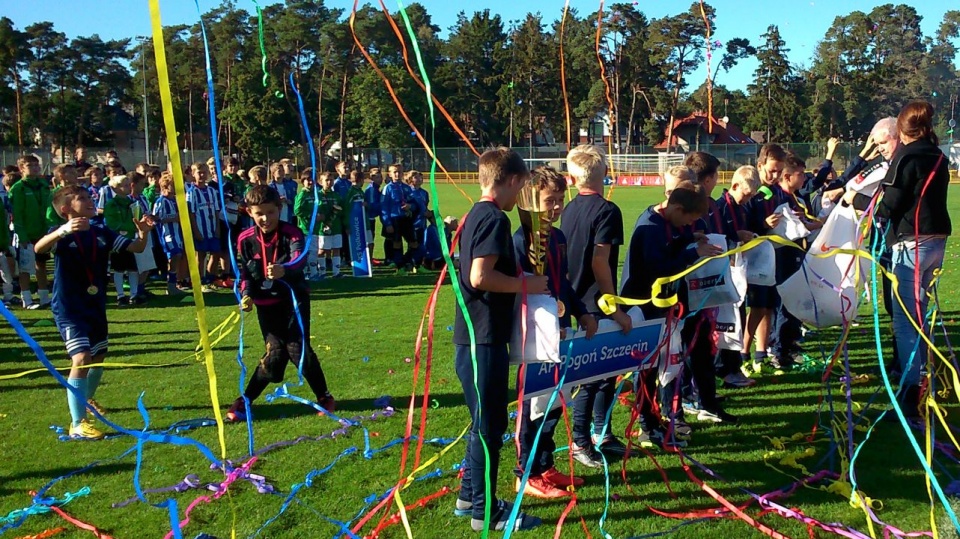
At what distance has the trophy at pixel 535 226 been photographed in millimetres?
3844

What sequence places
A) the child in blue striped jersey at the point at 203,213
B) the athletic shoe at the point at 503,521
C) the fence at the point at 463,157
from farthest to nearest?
1. the fence at the point at 463,157
2. the child in blue striped jersey at the point at 203,213
3. the athletic shoe at the point at 503,521

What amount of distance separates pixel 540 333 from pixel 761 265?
9.73ft

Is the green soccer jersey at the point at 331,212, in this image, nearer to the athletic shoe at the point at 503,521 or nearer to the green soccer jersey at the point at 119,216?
the green soccer jersey at the point at 119,216

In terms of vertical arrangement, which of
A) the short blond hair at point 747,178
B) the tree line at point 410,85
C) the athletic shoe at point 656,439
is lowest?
the athletic shoe at point 656,439

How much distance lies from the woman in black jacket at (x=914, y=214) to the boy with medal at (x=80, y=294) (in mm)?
5123

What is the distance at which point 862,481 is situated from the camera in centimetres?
422

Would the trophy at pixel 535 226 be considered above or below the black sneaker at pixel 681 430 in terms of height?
above

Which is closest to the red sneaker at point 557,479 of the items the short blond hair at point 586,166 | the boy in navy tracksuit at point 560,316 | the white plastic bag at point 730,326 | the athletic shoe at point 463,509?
the boy in navy tracksuit at point 560,316

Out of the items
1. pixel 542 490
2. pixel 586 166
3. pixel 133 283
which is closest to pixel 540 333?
pixel 542 490

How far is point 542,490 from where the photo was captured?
4.13 meters

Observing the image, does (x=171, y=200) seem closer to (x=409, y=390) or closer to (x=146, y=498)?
(x=409, y=390)

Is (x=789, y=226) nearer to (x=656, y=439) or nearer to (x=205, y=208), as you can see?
(x=656, y=439)

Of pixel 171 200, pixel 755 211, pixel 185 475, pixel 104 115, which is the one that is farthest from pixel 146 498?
pixel 104 115

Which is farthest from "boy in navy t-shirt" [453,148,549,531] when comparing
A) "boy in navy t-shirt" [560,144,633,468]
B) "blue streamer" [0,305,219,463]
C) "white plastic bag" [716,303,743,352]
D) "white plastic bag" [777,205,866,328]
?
"white plastic bag" [777,205,866,328]
